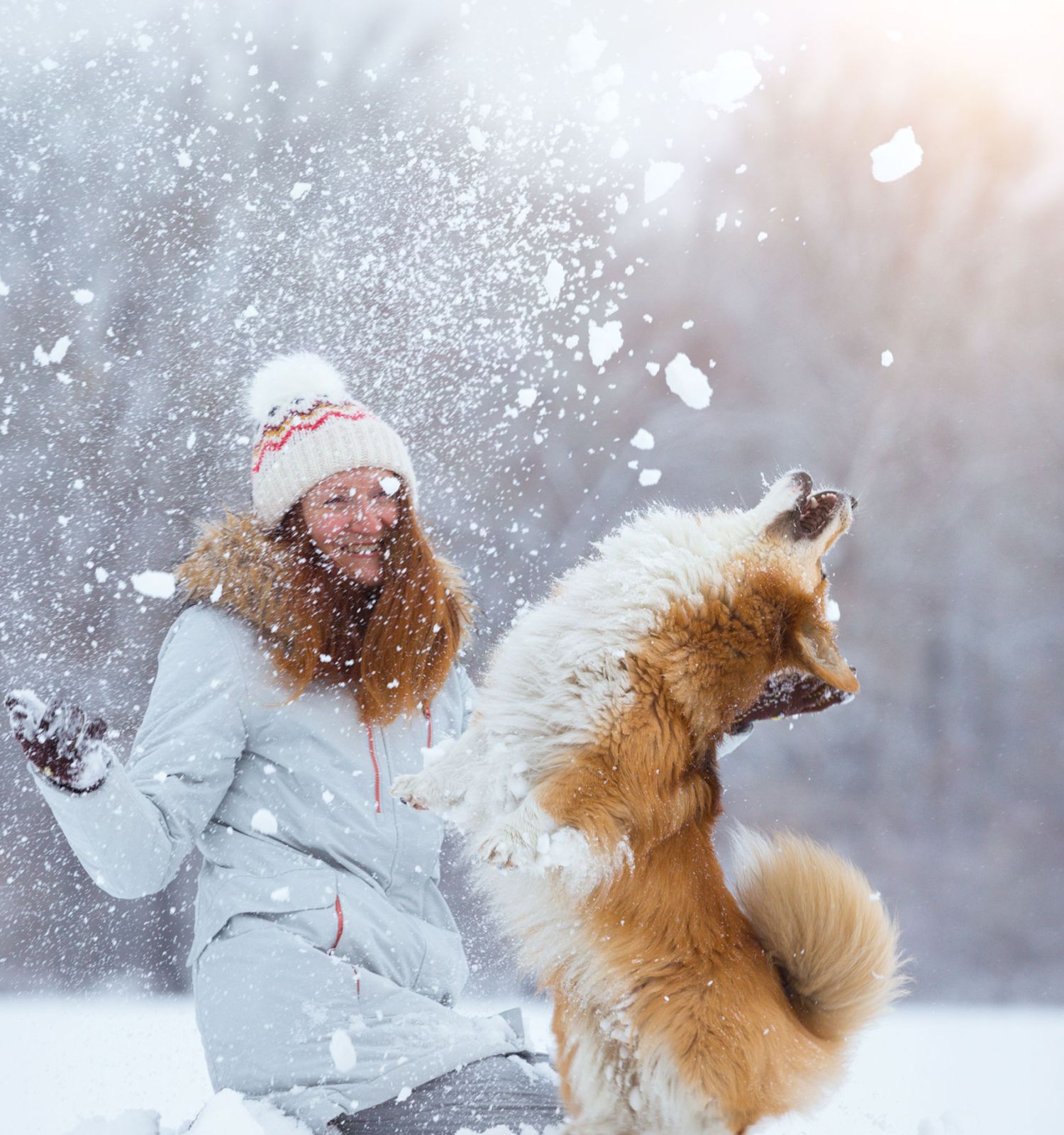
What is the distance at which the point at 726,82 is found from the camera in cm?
407

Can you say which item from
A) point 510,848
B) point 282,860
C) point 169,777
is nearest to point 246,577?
point 169,777

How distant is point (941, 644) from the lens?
4348mm

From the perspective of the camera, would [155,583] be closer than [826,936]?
No

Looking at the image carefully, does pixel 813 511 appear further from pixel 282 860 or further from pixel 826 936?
pixel 282 860

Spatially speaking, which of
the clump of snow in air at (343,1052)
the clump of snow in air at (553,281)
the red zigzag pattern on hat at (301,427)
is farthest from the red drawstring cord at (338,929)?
the clump of snow in air at (553,281)

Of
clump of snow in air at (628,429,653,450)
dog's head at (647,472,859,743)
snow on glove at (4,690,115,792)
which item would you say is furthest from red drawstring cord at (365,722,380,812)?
clump of snow in air at (628,429,653,450)

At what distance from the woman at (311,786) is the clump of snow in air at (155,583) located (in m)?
0.36

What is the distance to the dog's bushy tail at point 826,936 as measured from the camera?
1360 millimetres

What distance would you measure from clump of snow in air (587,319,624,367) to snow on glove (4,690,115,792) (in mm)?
3018

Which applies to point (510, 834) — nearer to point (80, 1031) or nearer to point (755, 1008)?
point (755, 1008)

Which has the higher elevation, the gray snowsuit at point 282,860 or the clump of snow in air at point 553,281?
the clump of snow in air at point 553,281

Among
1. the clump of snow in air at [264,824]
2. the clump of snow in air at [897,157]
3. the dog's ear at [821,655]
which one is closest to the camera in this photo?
the dog's ear at [821,655]

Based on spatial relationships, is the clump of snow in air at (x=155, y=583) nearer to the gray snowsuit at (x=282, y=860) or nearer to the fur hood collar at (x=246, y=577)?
the fur hood collar at (x=246, y=577)

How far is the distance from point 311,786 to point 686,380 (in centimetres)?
286
